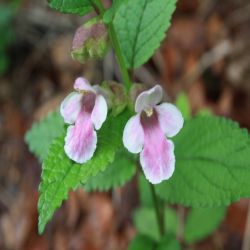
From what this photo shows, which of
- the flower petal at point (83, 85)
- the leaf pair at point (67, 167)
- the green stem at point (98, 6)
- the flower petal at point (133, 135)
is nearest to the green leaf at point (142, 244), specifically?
the leaf pair at point (67, 167)

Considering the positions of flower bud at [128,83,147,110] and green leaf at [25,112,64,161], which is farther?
green leaf at [25,112,64,161]

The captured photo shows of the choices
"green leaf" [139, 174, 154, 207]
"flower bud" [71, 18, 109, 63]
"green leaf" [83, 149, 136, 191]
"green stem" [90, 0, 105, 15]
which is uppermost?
"green stem" [90, 0, 105, 15]

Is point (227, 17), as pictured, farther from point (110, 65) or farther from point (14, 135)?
point (14, 135)

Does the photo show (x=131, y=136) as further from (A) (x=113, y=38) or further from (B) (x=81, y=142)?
(A) (x=113, y=38)

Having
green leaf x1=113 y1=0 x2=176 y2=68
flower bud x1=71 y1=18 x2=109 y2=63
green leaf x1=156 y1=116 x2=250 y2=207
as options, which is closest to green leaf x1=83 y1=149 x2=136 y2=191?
green leaf x1=156 y1=116 x2=250 y2=207

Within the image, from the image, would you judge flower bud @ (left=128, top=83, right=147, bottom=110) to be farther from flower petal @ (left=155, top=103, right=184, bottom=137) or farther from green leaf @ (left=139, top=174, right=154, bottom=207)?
green leaf @ (left=139, top=174, right=154, bottom=207)

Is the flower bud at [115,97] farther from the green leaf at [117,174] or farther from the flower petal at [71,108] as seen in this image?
the green leaf at [117,174]
